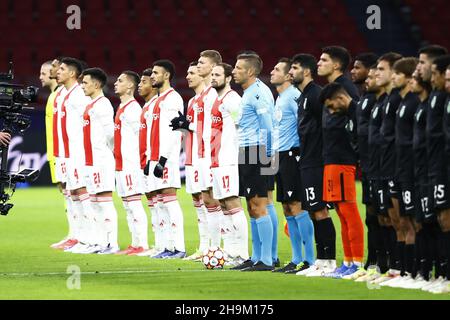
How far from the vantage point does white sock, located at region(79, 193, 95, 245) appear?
1558 cm

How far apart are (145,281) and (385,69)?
318 centimetres

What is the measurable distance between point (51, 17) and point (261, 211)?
805 inches

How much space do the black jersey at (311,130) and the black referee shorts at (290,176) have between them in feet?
1.38

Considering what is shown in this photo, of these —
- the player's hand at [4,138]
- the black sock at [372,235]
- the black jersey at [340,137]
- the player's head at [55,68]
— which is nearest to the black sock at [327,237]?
the black sock at [372,235]

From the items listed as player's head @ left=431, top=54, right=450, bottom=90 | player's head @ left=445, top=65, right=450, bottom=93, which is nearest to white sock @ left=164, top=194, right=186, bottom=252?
player's head @ left=431, top=54, right=450, bottom=90

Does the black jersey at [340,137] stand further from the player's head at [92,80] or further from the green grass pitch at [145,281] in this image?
the player's head at [92,80]

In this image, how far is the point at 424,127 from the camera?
33.0ft

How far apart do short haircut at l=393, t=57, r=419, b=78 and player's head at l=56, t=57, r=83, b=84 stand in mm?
6841

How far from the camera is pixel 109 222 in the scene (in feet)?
50.2

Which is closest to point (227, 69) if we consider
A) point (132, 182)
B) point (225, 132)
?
point (225, 132)

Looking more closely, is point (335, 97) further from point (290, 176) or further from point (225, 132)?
point (225, 132)

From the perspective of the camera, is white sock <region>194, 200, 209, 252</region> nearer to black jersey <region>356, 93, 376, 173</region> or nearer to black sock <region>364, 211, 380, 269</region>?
black sock <region>364, 211, 380, 269</region>

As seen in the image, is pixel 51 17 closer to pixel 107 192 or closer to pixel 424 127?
pixel 107 192
